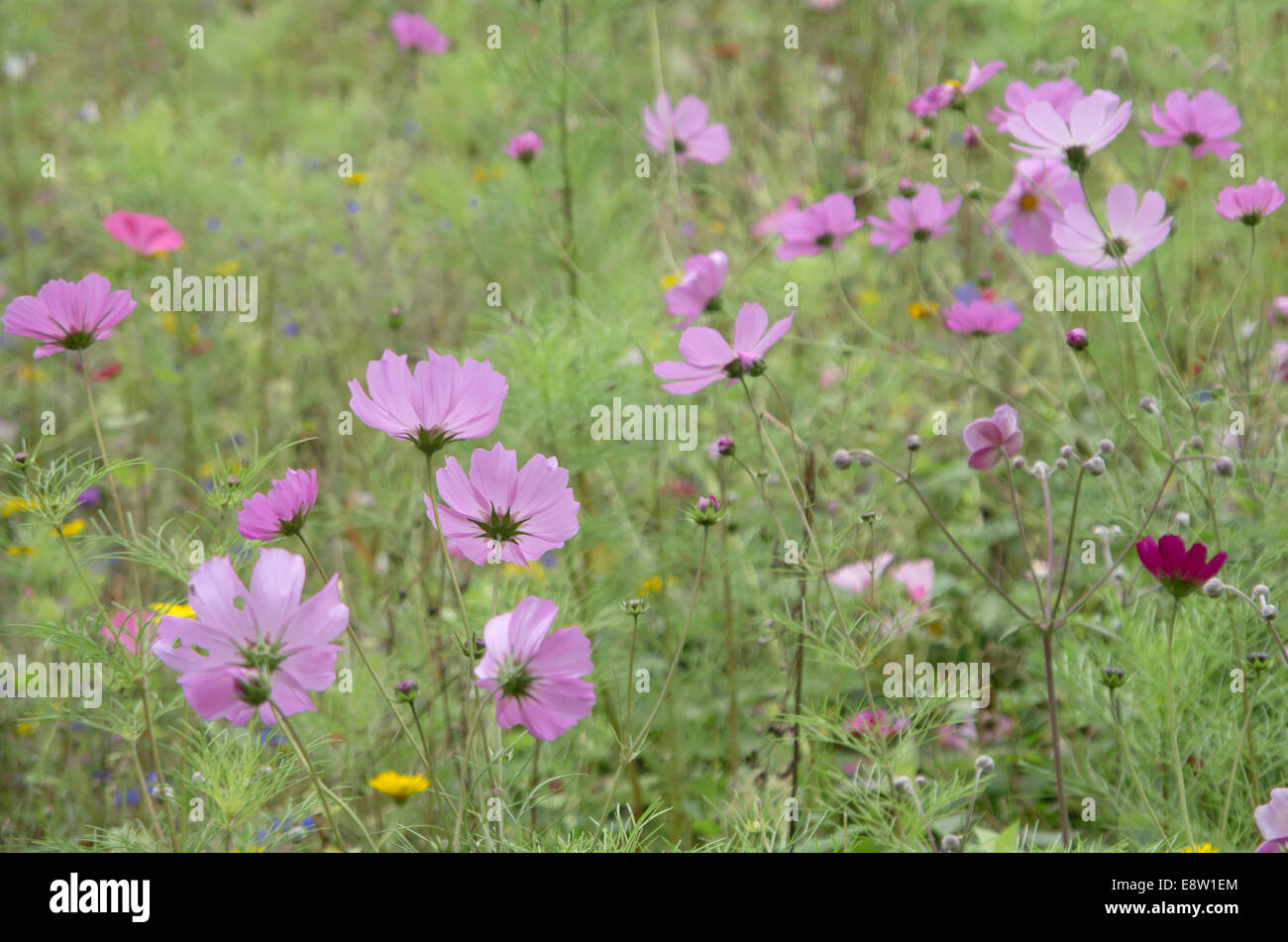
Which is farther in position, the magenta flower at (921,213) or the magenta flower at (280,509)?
→ the magenta flower at (921,213)

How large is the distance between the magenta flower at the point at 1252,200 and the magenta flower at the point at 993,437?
0.88ft

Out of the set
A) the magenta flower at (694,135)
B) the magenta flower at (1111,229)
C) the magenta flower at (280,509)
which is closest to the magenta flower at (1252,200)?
the magenta flower at (1111,229)

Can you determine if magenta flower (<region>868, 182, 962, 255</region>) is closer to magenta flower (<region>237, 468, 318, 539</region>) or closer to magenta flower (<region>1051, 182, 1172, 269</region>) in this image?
magenta flower (<region>1051, 182, 1172, 269</region>)

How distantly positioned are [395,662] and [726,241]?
4.34 ft

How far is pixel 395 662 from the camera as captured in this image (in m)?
1.03

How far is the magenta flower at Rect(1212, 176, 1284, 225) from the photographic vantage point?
2.64 ft

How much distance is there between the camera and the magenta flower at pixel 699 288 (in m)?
0.96

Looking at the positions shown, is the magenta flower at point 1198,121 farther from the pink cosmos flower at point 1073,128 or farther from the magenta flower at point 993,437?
the magenta flower at point 993,437

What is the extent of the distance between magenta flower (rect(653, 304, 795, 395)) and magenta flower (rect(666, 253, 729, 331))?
8.8 inches

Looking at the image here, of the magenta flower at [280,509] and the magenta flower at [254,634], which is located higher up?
the magenta flower at [280,509]

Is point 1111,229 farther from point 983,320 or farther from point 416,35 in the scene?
point 416,35

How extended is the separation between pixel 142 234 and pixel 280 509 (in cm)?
110

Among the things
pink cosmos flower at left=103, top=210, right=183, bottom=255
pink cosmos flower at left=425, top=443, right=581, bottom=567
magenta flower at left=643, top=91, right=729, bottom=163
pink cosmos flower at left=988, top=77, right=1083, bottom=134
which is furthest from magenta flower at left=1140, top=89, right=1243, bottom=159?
pink cosmos flower at left=103, top=210, right=183, bottom=255

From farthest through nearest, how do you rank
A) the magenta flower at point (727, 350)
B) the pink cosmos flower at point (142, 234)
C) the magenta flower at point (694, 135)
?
the pink cosmos flower at point (142, 234), the magenta flower at point (694, 135), the magenta flower at point (727, 350)
